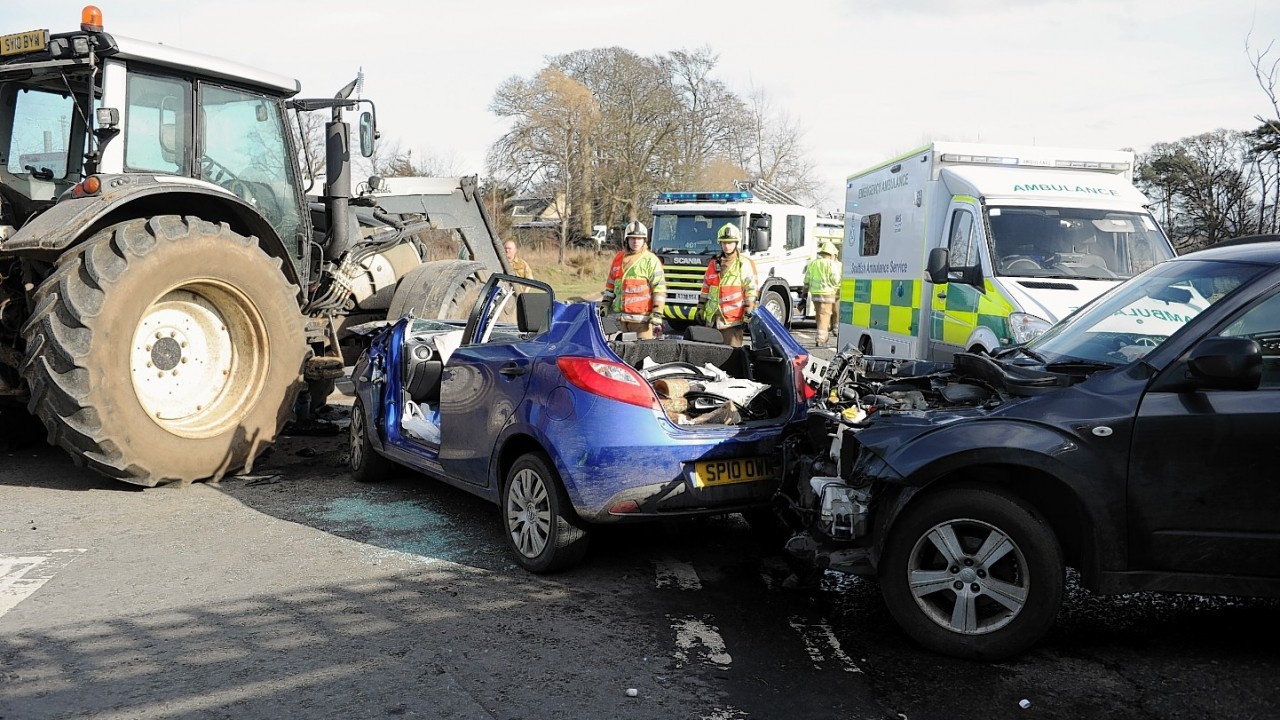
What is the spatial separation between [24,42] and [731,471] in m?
5.36

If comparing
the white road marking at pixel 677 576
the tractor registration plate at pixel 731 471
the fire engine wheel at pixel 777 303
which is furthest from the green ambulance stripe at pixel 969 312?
the fire engine wheel at pixel 777 303

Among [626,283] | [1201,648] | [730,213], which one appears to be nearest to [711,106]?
[730,213]

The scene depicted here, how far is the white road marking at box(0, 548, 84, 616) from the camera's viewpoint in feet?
14.5

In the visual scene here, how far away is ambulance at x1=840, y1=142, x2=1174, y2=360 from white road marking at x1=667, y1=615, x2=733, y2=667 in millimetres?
3933

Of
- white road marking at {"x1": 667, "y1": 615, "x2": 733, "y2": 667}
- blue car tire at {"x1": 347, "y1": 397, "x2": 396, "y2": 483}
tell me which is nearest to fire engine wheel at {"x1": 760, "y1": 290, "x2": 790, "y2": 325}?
blue car tire at {"x1": 347, "y1": 397, "x2": 396, "y2": 483}

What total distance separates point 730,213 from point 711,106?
26259mm

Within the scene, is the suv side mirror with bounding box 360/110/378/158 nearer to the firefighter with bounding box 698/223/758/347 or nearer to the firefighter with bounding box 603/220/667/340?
the firefighter with bounding box 603/220/667/340

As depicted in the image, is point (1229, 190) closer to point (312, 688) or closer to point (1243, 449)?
point (1243, 449)

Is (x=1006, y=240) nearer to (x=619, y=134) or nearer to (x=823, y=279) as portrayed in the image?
(x=823, y=279)

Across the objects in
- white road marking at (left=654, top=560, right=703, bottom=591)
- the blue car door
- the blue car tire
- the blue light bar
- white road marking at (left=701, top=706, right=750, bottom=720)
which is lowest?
white road marking at (left=701, top=706, right=750, bottom=720)

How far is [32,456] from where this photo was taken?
7316 mm

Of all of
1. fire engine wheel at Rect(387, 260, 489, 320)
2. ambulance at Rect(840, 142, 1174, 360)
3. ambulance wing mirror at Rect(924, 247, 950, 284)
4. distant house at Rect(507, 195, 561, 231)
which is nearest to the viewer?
ambulance at Rect(840, 142, 1174, 360)

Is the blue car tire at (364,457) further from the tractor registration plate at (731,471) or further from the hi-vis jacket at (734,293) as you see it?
the hi-vis jacket at (734,293)

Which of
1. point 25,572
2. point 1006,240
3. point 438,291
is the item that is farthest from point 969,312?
point 25,572
